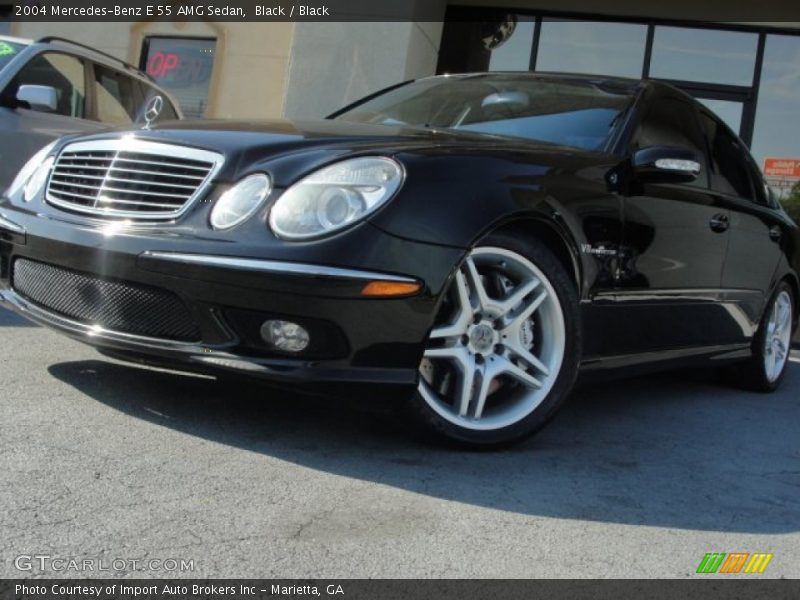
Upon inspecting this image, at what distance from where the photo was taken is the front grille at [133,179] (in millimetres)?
2877

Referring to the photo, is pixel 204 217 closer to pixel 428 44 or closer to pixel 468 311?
pixel 468 311

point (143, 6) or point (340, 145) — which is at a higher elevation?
point (143, 6)

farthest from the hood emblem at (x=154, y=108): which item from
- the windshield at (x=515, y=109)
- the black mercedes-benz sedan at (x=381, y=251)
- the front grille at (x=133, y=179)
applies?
the front grille at (x=133, y=179)

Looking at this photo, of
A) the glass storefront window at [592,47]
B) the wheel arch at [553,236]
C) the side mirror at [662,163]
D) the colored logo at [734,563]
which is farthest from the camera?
the glass storefront window at [592,47]

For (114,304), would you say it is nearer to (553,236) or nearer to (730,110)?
(553,236)

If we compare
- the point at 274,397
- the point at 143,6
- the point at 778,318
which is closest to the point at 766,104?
the point at 778,318

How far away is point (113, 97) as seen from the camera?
23.5 feet

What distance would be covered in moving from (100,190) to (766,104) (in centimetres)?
991

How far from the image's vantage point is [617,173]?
3.54m

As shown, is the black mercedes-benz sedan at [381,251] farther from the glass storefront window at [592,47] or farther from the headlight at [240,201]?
the glass storefront window at [592,47]

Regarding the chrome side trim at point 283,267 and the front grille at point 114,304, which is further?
the front grille at point 114,304

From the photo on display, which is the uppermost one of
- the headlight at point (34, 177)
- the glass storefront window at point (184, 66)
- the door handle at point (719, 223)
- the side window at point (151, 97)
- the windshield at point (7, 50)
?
the glass storefront window at point (184, 66)

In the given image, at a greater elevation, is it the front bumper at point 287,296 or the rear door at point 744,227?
the rear door at point 744,227
